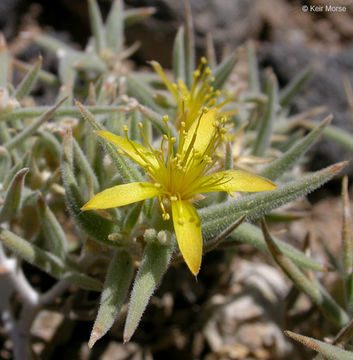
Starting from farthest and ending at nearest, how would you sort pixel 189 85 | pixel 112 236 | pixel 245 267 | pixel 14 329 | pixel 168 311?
pixel 245 267 < pixel 168 311 < pixel 189 85 < pixel 14 329 < pixel 112 236

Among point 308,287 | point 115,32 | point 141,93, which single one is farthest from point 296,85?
point 308,287

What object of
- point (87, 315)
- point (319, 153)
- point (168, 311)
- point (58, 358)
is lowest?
point (58, 358)

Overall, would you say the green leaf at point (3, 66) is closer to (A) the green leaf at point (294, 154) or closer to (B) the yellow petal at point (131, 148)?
(B) the yellow petal at point (131, 148)

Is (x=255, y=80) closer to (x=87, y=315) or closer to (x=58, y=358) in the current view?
(x=87, y=315)

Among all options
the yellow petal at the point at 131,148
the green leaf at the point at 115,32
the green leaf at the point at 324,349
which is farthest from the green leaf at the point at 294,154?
the green leaf at the point at 115,32

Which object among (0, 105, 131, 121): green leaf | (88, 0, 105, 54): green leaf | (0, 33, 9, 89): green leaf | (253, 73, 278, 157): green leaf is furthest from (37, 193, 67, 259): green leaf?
(88, 0, 105, 54): green leaf

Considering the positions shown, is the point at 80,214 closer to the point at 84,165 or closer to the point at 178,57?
the point at 84,165

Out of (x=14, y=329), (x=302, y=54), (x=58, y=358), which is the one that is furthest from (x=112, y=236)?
(x=302, y=54)
